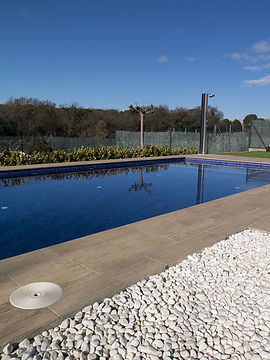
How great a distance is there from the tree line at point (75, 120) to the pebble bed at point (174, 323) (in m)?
16.0

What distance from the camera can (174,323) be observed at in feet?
6.18

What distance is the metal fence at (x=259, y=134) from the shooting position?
19.5 metres

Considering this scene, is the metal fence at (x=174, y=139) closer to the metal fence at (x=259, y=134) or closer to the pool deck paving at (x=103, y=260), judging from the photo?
the metal fence at (x=259, y=134)

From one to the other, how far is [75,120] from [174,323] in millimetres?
26369

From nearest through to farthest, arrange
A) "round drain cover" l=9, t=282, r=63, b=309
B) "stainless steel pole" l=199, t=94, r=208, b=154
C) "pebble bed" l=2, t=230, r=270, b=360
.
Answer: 1. "pebble bed" l=2, t=230, r=270, b=360
2. "round drain cover" l=9, t=282, r=63, b=309
3. "stainless steel pole" l=199, t=94, r=208, b=154

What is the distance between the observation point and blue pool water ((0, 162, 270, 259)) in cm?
432

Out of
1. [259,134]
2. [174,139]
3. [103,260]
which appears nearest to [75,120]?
[174,139]

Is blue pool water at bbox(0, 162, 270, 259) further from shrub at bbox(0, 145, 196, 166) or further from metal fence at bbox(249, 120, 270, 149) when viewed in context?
metal fence at bbox(249, 120, 270, 149)

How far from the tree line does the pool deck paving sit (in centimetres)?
1433

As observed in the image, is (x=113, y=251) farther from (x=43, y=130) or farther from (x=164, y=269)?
(x=43, y=130)

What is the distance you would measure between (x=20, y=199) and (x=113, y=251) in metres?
4.07

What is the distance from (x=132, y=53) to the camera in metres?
20.4

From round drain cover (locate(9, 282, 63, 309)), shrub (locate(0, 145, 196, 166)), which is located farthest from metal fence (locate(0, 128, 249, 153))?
round drain cover (locate(9, 282, 63, 309))

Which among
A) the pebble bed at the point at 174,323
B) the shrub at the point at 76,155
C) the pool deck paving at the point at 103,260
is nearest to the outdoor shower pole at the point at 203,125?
the shrub at the point at 76,155
